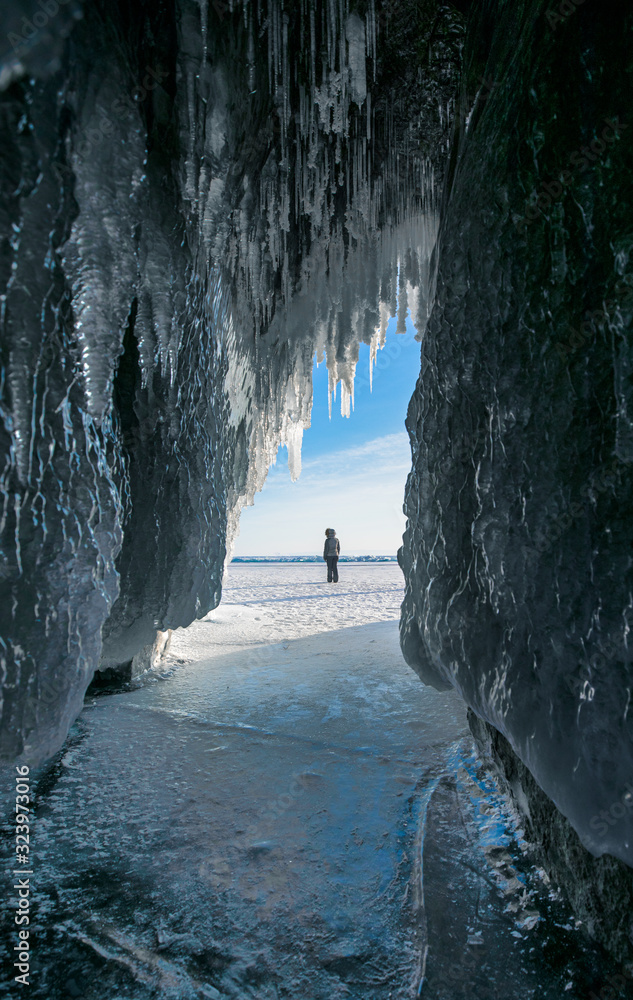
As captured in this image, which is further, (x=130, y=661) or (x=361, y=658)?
(x=361, y=658)

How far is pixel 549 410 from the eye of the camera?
1770mm

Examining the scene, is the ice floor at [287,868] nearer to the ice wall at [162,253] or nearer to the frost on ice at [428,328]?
the frost on ice at [428,328]

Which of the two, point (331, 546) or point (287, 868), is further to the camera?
point (331, 546)

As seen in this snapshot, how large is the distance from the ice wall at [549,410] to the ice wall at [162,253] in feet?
4.37

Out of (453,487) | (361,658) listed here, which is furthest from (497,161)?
(361,658)

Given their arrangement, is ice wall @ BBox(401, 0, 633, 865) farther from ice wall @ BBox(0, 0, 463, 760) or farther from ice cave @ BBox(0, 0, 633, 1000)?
ice wall @ BBox(0, 0, 463, 760)

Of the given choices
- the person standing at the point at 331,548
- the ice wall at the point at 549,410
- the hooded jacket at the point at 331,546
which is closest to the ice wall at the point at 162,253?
the ice wall at the point at 549,410

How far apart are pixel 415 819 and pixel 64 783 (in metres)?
1.84

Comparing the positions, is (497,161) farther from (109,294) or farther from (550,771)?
(550,771)

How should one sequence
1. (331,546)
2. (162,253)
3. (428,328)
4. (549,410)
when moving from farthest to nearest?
(331,546) → (162,253) → (428,328) → (549,410)

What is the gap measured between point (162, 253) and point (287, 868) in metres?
3.24

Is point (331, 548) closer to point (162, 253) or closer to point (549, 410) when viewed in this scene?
point (162, 253)

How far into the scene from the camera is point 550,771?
63.1 inches

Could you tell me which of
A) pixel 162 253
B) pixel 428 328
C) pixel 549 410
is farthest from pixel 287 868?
pixel 162 253
